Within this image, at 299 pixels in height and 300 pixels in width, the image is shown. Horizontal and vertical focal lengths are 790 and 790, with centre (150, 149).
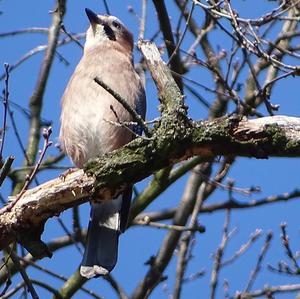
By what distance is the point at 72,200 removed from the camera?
368cm

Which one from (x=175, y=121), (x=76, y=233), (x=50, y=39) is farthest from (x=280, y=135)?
(x=50, y=39)

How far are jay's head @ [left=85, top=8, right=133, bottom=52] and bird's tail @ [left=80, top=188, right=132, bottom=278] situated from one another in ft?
4.47

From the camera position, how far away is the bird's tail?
182 inches

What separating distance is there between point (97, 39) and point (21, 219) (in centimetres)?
252

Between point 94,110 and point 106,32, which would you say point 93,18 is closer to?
point 106,32

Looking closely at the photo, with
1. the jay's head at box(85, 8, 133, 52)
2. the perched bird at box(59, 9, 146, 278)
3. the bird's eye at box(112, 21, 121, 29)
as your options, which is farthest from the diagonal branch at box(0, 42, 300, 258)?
the bird's eye at box(112, 21, 121, 29)

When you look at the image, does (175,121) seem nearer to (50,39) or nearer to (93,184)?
(93,184)

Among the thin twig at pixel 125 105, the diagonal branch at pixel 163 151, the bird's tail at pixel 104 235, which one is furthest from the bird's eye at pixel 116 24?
the thin twig at pixel 125 105

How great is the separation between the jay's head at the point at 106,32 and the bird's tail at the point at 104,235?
4.47 ft

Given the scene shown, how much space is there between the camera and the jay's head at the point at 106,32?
5.89 metres

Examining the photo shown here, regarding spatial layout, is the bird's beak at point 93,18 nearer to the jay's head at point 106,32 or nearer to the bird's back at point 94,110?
the jay's head at point 106,32

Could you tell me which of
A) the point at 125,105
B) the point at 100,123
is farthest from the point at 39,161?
the point at 100,123

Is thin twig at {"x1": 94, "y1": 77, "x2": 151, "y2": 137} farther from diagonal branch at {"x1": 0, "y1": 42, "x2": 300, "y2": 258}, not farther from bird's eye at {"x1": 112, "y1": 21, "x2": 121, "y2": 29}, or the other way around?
bird's eye at {"x1": 112, "y1": 21, "x2": 121, "y2": 29}

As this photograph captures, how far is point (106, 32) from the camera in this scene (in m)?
5.94
